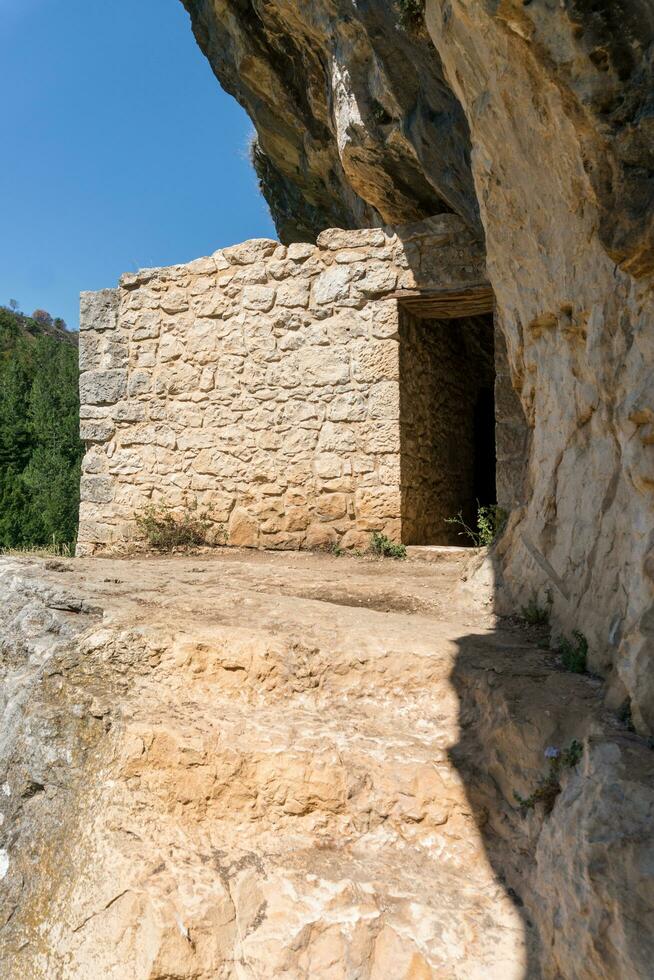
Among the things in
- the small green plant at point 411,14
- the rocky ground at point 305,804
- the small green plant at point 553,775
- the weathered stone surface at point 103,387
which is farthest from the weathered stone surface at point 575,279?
the weathered stone surface at point 103,387

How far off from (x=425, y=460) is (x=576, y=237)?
14.7 feet

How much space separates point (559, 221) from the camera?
2.90 meters

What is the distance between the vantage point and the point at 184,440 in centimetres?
712

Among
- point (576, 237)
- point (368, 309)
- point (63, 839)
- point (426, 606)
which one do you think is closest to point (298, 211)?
point (368, 309)

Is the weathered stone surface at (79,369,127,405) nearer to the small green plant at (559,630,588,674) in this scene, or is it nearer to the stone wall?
the stone wall

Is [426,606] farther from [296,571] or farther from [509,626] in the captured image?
[296,571]

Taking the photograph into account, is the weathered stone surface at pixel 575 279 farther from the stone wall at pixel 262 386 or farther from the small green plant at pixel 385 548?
the stone wall at pixel 262 386

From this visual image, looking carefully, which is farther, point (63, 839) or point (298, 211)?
point (298, 211)

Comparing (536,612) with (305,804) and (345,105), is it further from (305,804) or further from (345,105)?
(345,105)

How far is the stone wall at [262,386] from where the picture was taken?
6.54 metres

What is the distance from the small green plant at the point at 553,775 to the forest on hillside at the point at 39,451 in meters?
10.5

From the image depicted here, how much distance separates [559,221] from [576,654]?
5.12ft

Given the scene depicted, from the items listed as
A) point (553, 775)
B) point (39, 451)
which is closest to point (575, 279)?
point (553, 775)

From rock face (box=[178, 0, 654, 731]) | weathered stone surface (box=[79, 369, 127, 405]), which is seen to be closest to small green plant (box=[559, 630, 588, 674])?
rock face (box=[178, 0, 654, 731])
